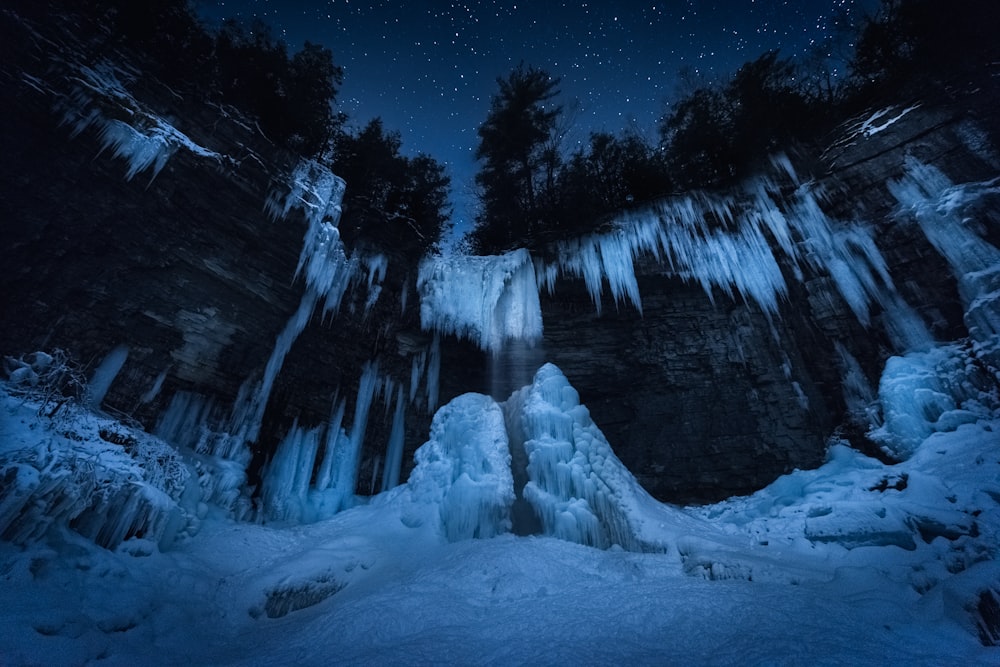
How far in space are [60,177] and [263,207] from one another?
3.09 metres

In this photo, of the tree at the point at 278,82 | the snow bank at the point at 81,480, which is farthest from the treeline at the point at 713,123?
the snow bank at the point at 81,480

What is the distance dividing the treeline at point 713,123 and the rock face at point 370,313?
1.31 meters

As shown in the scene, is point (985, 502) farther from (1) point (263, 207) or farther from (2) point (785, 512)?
(1) point (263, 207)

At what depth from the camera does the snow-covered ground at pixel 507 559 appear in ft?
10.5

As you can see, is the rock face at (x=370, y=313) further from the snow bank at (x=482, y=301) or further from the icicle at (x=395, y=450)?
the snow bank at (x=482, y=301)

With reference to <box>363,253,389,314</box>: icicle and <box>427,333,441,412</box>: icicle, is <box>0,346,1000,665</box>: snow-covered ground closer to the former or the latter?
<box>427,333,441,412</box>: icicle

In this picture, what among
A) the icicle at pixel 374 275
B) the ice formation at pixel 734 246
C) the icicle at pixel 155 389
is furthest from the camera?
the icicle at pixel 374 275

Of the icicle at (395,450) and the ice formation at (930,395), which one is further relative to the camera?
the icicle at (395,450)

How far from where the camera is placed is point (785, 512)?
779 centimetres

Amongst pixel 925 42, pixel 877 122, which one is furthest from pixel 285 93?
pixel 925 42

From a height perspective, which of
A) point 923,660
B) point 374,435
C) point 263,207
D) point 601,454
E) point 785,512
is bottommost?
point 923,660

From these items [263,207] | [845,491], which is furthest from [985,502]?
[263,207]

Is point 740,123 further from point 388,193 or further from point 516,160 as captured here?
point 388,193

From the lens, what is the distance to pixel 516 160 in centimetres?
1527
